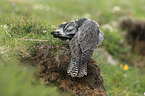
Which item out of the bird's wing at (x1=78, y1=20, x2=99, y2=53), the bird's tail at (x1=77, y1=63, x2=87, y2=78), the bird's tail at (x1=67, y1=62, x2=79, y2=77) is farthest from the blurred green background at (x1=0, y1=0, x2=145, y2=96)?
the bird's wing at (x1=78, y1=20, x2=99, y2=53)

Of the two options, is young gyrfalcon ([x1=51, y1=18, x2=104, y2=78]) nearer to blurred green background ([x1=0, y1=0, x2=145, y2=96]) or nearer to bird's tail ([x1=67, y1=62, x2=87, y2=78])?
bird's tail ([x1=67, y1=62, x2=87, y2=78])

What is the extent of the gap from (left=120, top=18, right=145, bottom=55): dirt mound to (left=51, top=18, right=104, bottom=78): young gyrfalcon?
24.6 ft

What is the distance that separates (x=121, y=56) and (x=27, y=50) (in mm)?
6655

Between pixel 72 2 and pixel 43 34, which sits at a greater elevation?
pixel 72 2

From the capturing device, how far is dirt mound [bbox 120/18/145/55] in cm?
967

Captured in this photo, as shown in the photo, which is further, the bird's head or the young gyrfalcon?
the bird's head

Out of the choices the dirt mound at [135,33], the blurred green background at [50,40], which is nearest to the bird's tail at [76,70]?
the blurred green background at [50,40]

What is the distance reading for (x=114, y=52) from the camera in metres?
7.69

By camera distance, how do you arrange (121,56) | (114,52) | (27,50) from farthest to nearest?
(121,56) → (114,52) → (27,50)

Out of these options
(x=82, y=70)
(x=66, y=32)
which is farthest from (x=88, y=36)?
(x=82, y=70)

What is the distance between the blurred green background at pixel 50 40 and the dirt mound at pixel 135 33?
60 centimetres

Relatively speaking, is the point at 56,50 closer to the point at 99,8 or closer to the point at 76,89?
the point at 76,89

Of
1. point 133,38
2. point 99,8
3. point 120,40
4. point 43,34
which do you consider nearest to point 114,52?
point 120,40

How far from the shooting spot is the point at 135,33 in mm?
9898
